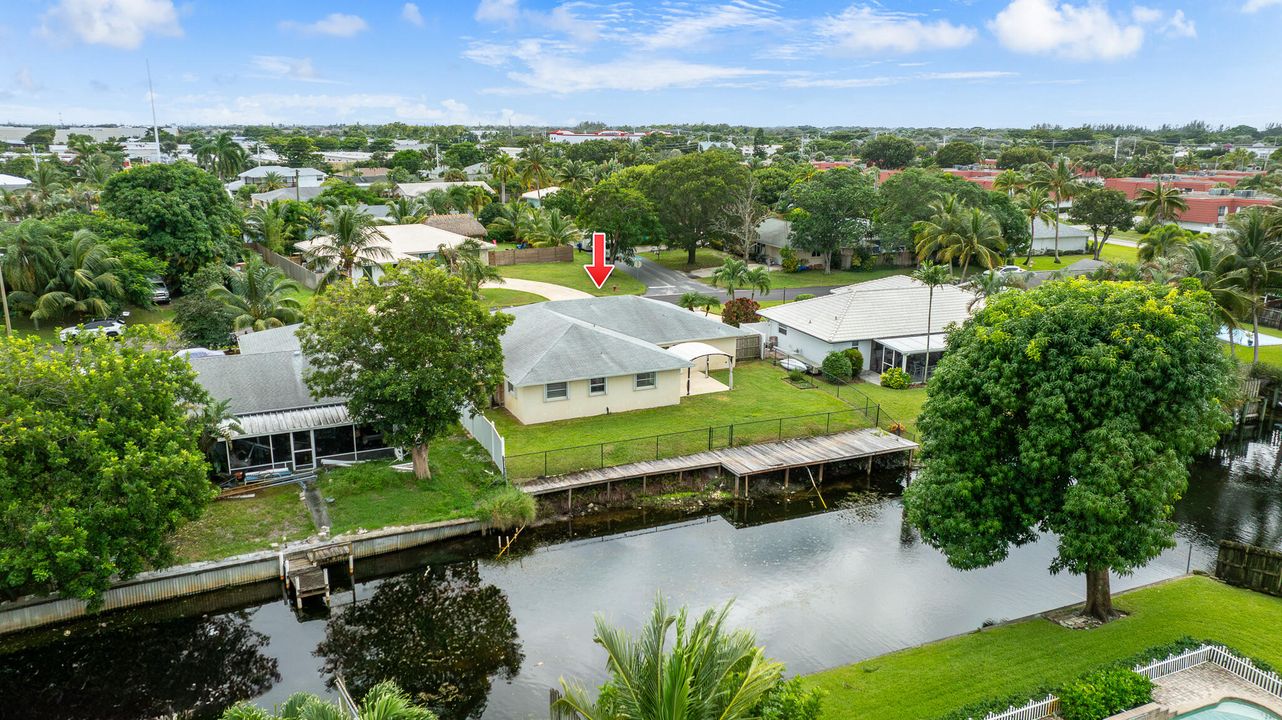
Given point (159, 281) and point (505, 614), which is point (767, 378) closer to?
point (505, 614)

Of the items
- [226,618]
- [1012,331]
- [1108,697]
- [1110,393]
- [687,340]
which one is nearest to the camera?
[1108,697]

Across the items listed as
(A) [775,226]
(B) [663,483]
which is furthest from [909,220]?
(B) [663,483]

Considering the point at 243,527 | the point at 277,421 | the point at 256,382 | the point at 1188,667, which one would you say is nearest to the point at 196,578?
the point at 243,527

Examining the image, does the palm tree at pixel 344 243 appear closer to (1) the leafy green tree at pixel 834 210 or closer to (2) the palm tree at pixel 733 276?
(2) the palm tree at pixel 733 276

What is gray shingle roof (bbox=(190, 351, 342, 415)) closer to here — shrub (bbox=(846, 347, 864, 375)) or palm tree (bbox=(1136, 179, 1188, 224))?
shrub (bbox=(846, 347, 864, 375))

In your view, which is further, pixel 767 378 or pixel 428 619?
pixel 767 378

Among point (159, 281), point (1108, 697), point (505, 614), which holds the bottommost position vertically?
point (505, 614)

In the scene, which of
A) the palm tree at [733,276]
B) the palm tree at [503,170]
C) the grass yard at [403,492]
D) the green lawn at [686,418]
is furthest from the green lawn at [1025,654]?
the palm tree at [503,170]
